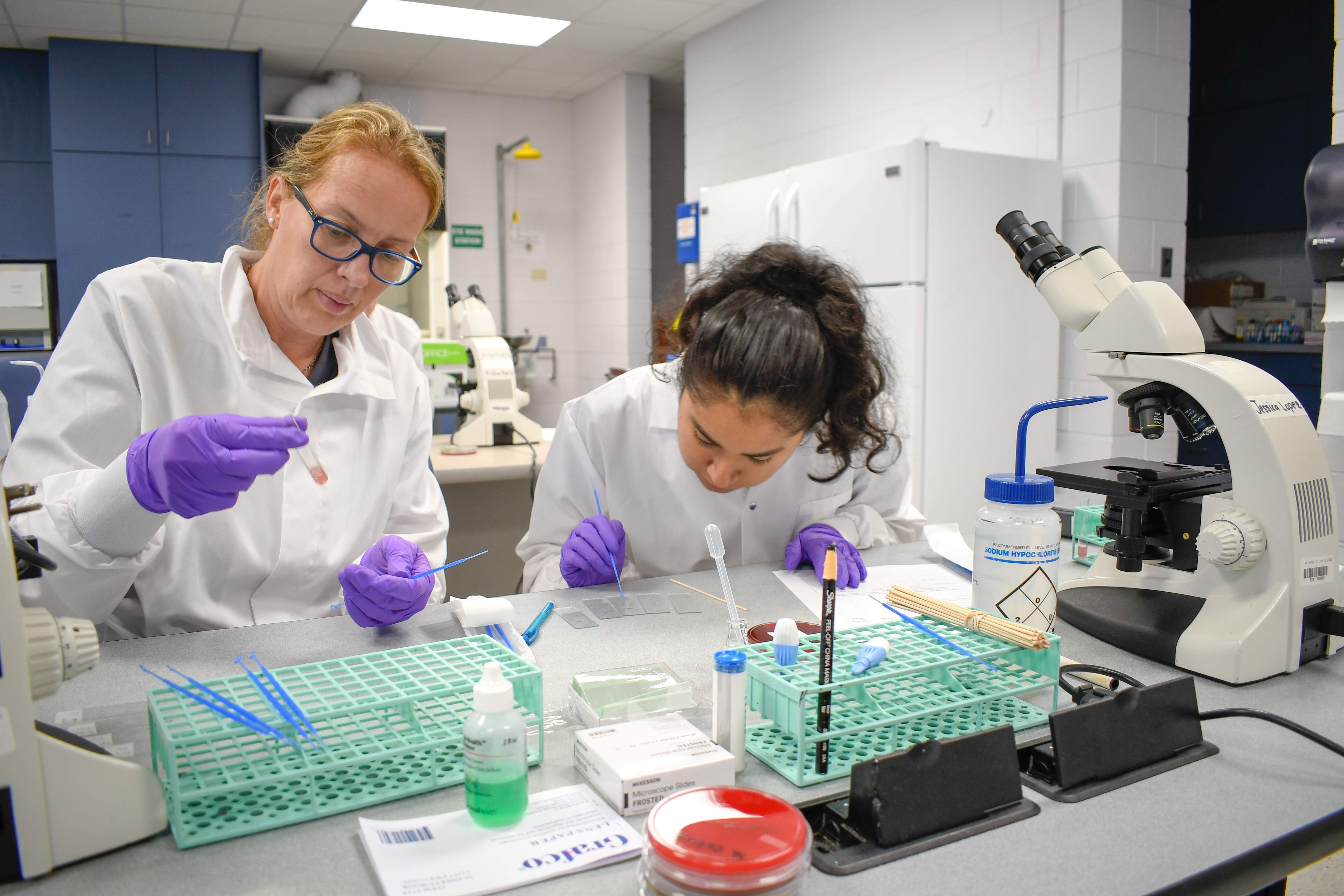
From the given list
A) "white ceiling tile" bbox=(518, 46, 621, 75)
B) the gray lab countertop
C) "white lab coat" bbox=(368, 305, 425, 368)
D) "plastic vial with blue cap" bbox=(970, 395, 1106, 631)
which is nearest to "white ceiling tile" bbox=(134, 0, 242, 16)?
"white ceiling tile" bbox=(518, 46, 621, 75)

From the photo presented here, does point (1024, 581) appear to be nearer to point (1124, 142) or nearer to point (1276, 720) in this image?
point (1276, 720)

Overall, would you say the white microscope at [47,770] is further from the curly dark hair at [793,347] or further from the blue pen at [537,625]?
the curly dark hair at [793,347]

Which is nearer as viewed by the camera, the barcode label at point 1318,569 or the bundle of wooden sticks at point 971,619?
the bundle of wooden sticks at point 971,619

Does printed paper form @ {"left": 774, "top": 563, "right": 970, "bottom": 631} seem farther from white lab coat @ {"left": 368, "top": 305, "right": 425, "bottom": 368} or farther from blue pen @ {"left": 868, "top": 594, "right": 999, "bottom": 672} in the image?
white lab coat @ {"left": 368, "top": 305, "right": 425, "bottom": 368}

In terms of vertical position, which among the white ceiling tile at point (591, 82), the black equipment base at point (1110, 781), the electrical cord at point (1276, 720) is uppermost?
the white ceiling tile at point (591, 82)

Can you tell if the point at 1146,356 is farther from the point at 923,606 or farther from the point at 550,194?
the point at 550,194

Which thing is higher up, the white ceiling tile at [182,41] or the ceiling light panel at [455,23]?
the ceiling light panel at [455,23]

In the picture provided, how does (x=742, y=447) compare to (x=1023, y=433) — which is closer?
(x=1023, y=433)

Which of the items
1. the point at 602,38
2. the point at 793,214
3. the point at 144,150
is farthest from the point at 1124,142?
the point at 144,150

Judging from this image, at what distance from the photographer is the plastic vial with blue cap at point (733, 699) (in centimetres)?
80

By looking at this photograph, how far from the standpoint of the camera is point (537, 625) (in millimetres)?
1171

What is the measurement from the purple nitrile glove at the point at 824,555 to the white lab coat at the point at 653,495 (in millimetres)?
114

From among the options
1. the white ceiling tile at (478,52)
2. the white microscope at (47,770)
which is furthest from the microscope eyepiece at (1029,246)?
the white ceiling tile at (478,52)

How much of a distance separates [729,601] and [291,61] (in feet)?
17.2
